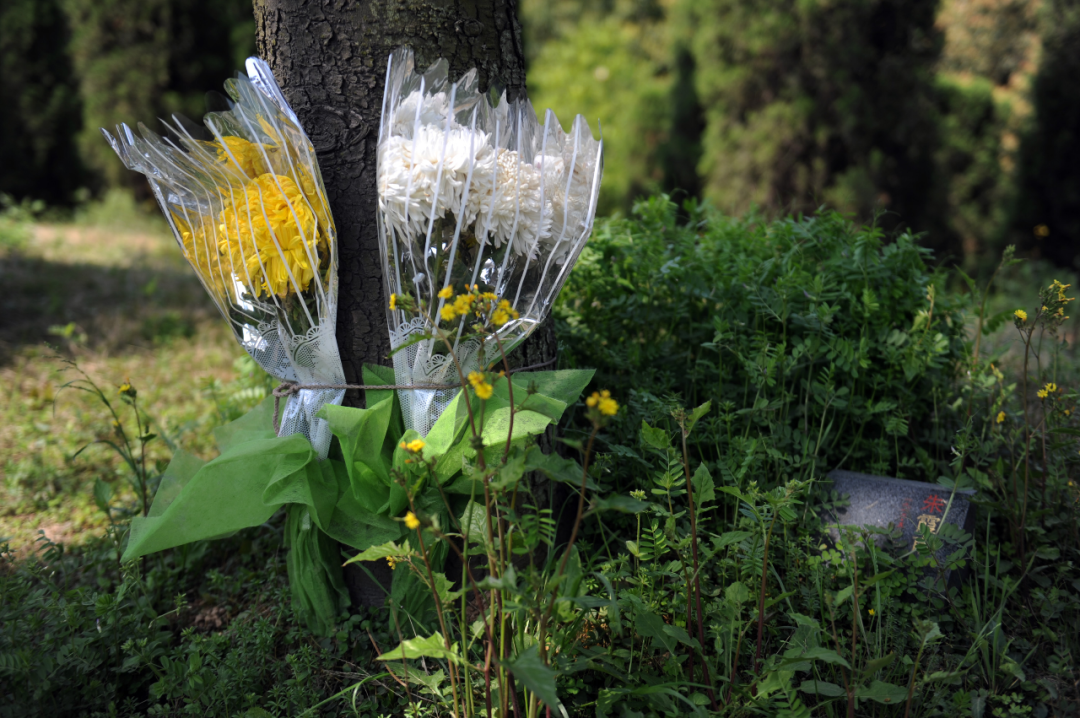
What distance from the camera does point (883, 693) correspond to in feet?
3.98

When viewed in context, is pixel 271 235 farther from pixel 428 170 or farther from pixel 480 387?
pixel 480 387

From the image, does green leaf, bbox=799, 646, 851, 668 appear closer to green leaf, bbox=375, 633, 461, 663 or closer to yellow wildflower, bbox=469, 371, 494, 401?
green leaf, bbox=375, 633, 461, 663

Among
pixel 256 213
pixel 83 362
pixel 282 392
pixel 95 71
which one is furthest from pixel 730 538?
pixel 95 71

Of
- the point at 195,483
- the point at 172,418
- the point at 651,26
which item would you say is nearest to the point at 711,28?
the point at 172,418

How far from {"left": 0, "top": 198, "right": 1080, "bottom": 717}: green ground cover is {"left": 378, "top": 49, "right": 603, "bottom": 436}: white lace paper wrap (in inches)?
16.6

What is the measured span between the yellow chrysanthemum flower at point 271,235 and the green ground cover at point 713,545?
0.75m

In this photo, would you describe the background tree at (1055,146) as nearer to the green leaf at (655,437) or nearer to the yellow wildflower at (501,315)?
the green leaf at (655,437)

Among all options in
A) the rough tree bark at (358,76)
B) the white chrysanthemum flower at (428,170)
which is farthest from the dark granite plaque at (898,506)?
the white chrysanthemum flower at (428,170)

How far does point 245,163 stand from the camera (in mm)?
1517

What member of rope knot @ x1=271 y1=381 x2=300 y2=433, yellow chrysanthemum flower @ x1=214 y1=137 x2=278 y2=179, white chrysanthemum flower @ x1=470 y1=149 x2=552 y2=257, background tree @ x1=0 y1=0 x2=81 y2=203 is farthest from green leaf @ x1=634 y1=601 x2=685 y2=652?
background tree @ x1=0 y1=0 x2=81 y2=203

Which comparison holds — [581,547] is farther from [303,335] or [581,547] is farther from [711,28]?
[711,28]

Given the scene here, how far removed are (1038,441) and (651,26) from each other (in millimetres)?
11110

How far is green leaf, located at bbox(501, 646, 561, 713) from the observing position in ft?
3.12

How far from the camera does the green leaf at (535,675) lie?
951 mm
